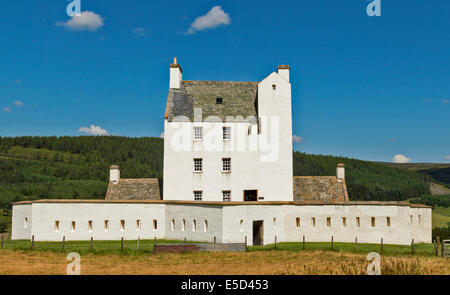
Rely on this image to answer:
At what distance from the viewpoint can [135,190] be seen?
41.3 m

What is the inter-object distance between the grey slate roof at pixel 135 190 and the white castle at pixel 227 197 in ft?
0.30

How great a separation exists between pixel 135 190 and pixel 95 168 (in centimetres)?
9986

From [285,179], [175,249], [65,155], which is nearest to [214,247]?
[175,249]

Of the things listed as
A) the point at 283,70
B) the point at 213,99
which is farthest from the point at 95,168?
the point at 283,70

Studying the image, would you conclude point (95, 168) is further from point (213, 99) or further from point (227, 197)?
point (227, 197)

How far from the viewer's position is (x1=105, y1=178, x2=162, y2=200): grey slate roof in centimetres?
4038

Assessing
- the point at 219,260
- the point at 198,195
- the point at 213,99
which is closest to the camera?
the point at 219,260

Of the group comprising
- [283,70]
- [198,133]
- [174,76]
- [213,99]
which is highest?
[283,70]

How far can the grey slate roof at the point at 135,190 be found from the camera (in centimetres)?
4038

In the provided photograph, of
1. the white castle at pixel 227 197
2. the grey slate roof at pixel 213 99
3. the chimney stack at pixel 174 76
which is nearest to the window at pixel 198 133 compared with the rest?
the white castle at pixel 227 197

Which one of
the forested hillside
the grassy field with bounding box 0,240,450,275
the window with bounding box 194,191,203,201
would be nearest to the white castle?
the window with bounding box 194,191,203,201

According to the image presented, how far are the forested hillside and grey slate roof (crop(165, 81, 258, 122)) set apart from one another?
66.9m

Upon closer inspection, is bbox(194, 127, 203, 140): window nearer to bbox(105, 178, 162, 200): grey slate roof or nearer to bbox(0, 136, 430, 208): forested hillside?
bbox(105, 178, 162, 200): grey slate roof
